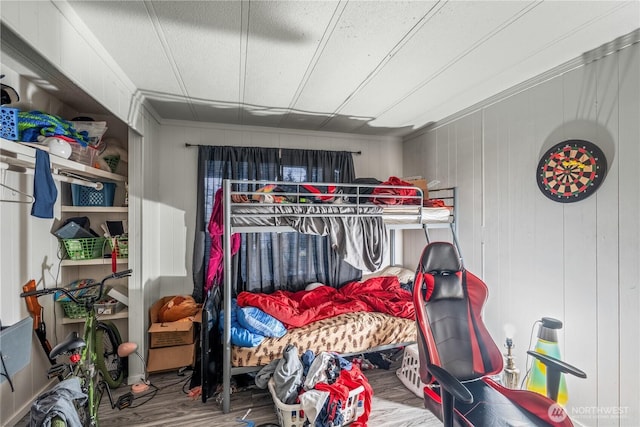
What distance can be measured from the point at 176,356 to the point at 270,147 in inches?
94.6

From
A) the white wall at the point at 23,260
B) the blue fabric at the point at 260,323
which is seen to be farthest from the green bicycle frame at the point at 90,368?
the blue fabric at the point at 260,323

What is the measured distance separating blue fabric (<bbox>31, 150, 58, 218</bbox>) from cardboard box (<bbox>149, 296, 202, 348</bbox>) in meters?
1.38

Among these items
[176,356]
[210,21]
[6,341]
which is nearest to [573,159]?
[210,21]

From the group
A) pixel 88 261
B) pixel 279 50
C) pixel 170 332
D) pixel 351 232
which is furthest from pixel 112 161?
pixel 351 232

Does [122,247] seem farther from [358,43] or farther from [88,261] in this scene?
[358,43]

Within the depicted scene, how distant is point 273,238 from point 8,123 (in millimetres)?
2108

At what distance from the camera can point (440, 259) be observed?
181cm

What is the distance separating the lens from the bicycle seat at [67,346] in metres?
1.47

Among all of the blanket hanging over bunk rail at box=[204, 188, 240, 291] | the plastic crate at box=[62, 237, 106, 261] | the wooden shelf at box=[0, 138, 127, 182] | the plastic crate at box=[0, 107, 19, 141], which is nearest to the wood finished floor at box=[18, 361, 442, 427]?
the blanket hanging over bunk rail at box=[204, 188, 240, 291]

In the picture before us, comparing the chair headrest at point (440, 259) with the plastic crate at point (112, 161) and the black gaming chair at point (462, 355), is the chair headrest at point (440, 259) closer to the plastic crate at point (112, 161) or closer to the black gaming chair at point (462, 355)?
the black gaming chair at point (462, 355)

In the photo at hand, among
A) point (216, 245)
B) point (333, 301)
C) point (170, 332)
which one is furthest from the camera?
point (333, 301)

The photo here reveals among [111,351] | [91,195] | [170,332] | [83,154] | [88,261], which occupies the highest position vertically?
[83,154]

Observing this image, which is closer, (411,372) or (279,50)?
(279,50)

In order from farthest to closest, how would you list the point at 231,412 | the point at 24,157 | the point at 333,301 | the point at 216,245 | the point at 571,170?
the point at 333,301, the point at 216,245, the point at 231,412, the point at 571,170, the point at 24,157
